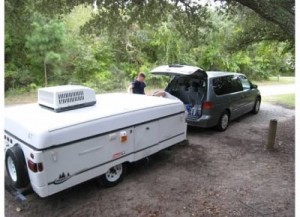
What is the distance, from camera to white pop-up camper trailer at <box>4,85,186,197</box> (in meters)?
3.76

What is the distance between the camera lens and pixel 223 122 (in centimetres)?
800

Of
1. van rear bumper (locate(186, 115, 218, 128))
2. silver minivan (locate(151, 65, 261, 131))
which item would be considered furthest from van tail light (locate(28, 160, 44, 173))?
van rear bumper (locate(186, 115, 218, 128))

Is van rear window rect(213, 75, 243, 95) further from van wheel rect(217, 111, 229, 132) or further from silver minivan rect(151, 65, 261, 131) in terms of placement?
van wheel rect(217, 111, 229, 132)

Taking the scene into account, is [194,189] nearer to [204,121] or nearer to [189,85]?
[204,121]

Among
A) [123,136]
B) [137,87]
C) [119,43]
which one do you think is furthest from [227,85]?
[119,43]

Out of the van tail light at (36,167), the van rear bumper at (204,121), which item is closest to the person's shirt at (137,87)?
the van rear bumper at (204,121)

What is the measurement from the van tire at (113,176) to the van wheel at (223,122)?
3734mm

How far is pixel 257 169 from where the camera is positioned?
5.58 meters

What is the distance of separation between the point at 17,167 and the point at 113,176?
1.50 metres

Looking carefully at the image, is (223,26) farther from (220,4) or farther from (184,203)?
(184,203)

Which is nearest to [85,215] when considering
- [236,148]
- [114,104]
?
[114,104]

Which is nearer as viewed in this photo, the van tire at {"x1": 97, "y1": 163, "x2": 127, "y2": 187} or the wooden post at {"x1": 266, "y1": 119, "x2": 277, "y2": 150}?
the van tire at {"x1": 97, "y1": 163, "x2": 127, "y2": 187}

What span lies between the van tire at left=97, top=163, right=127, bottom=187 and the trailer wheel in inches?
45.0

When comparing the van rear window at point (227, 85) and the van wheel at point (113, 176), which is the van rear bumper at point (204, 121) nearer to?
the van rear window at point (227, 85)
